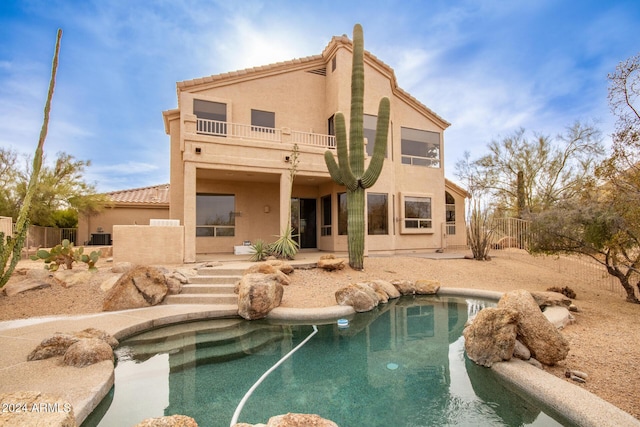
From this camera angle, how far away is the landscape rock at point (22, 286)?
22.7 ft

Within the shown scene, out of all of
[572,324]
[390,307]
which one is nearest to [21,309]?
[390,307]

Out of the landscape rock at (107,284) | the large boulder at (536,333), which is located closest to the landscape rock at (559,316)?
the large boulder at (536,333)

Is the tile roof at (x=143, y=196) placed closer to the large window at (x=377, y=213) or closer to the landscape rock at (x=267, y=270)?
the large window at (x=377, y=213)

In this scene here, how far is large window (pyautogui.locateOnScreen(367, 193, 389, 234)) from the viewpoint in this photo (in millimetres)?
13930

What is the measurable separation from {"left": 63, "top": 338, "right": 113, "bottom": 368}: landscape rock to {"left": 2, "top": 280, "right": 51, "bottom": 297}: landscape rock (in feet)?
14.8

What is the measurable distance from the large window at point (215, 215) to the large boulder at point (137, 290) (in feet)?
21.5

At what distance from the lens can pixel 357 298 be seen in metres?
7.11

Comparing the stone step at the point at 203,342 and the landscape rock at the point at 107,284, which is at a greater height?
the landscape rock at the point at 107,284

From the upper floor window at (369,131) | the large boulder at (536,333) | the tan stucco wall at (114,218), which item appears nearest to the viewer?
the large boulder at (536,333)

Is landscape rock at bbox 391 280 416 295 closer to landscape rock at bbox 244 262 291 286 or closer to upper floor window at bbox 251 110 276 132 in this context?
landscape rock at bbox 244 262 291 286

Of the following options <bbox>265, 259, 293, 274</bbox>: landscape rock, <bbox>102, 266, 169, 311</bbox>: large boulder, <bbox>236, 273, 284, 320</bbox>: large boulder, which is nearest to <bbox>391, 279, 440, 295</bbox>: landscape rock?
<bbox>265, 259, 293, 274</bbox>: landscape rock

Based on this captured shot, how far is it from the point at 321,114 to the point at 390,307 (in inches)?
406

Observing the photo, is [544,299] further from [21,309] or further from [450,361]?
[21,309]

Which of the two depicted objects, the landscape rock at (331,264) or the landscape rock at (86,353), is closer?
the landscape rock at (86,353)
